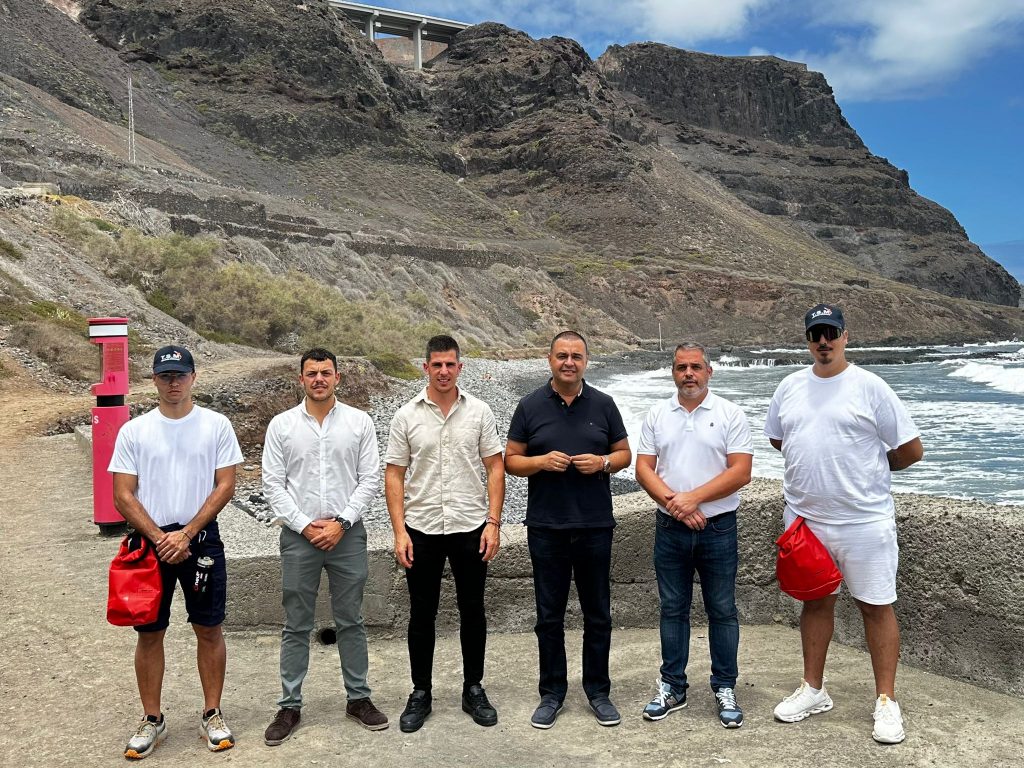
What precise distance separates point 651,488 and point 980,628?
1.64m

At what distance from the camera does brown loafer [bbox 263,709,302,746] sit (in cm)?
376

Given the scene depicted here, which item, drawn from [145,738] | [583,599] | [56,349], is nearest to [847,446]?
[583,599]

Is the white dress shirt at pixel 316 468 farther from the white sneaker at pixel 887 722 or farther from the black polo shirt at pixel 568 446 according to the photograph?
the white sneaker at pixel 887 722

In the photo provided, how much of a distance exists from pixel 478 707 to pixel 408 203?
3339 inches

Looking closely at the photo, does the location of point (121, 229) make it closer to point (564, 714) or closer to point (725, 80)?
point (564, 714)

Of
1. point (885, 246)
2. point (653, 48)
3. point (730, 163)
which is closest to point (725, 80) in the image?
point (653, 48)

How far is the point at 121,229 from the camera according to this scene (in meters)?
32.2

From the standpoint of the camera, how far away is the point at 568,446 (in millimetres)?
4086

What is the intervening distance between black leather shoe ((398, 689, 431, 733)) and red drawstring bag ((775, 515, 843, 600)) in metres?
1.72

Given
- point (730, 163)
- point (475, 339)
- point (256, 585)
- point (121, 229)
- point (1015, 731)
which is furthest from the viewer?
point (730, 163)

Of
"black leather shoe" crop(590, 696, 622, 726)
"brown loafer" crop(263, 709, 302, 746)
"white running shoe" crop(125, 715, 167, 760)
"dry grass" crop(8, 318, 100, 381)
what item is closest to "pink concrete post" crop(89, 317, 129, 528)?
"white running shoe" crop(125, 715, 167, 760)

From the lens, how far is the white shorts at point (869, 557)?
3.77 metres

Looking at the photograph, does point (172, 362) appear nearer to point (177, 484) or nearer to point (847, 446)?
point (177, 484)

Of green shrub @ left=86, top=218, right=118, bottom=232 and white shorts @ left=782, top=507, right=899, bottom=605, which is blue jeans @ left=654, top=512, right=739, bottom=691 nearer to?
white shorts @ left=782, top=507, right=899, bottom=605
